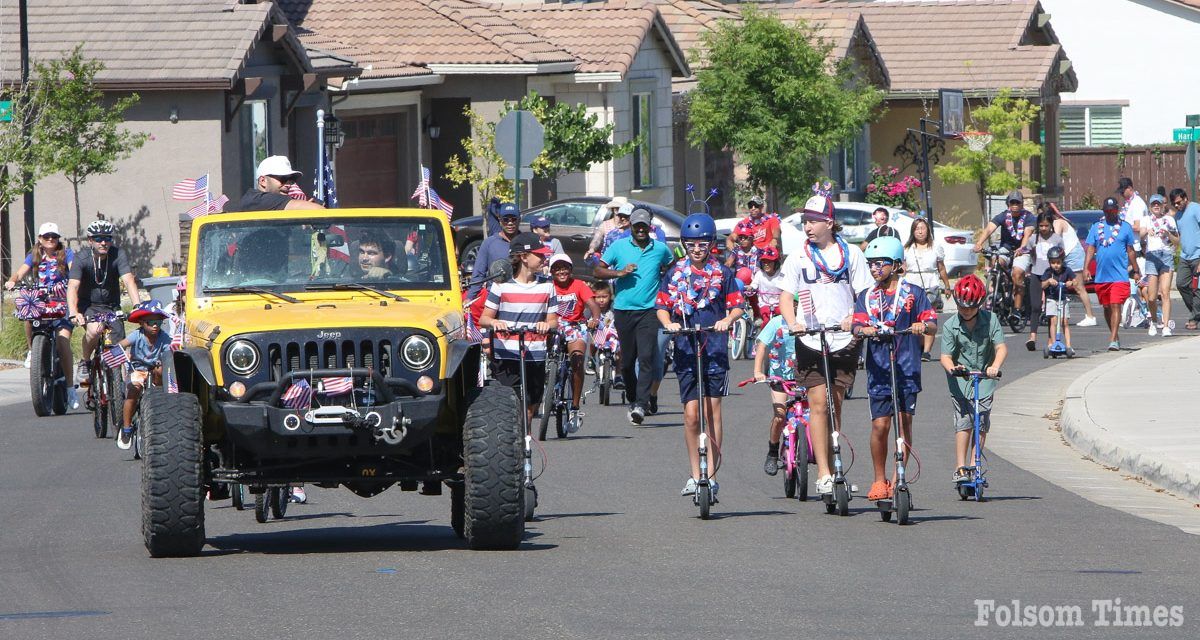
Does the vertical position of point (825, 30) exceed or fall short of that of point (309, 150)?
it exceeds it

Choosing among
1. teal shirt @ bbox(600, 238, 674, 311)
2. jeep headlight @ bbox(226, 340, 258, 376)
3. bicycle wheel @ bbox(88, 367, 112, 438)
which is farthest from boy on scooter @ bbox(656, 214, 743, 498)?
bicycle wheel @ bbox(88, 367, 112, 438)

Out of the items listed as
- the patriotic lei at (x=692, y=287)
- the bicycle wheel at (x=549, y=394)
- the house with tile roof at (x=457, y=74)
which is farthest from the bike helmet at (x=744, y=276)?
the house with tile roof at (x=457, y=74)

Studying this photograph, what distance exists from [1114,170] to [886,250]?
47.0 meters

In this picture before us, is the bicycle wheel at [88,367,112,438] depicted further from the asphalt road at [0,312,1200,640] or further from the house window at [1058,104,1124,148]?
the house window at [1058,104,1124,148]

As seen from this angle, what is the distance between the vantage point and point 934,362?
24.4m

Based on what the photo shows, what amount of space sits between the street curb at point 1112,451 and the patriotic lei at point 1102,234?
5778 millimetres

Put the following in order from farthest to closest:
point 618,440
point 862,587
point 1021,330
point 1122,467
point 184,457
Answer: point 1021,330, point 618,440, point 1122,467, point 184,457, point 862,587

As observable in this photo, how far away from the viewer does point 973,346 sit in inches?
501

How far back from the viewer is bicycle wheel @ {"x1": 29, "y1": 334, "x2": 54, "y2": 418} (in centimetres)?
1891

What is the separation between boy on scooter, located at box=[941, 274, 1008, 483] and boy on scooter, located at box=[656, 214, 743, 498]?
1.49 metres

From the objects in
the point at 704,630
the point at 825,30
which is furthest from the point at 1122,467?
the point at 825,30

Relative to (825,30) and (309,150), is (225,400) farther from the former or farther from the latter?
(825,30)

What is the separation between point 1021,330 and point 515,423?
62.0ft

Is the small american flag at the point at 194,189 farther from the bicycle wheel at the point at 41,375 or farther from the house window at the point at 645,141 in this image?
the house window at the point at 645,141
